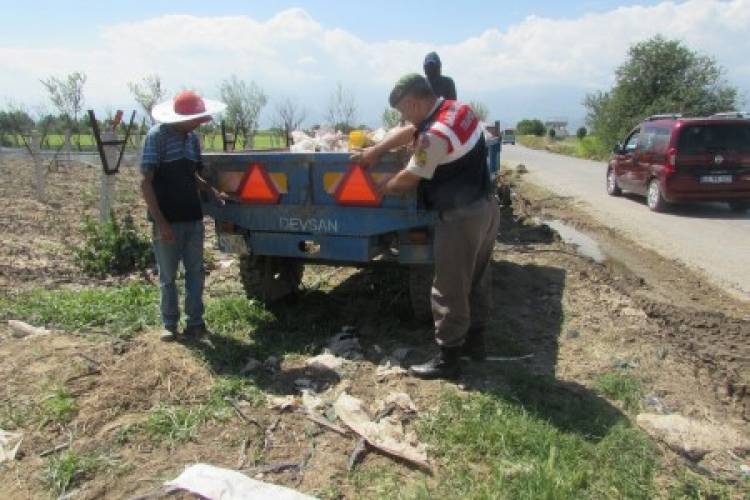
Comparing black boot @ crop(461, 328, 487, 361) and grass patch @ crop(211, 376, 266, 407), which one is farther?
black boot @ crop(461, 328, 487, 361)

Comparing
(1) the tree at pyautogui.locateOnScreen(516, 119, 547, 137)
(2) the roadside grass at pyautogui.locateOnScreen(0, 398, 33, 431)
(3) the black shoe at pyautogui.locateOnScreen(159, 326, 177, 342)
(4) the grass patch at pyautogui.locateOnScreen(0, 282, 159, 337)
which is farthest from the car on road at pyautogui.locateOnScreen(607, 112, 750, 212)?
(1) the tree at pyautogui.locateOnScreen(516, 119, 547, 137)

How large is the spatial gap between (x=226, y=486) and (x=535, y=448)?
1.52 metres

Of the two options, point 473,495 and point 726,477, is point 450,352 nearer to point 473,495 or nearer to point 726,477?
point 473,495

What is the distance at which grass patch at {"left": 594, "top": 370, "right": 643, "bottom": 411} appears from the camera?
3.98 m

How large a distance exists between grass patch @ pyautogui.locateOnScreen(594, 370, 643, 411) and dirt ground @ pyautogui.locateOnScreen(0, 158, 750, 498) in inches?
3.7

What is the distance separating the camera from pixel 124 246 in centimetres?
728

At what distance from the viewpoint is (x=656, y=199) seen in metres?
12.7

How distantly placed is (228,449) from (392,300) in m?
2.64

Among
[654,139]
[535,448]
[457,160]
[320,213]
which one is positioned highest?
[654,139]

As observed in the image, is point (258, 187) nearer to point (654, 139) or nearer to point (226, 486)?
point (226, 486)

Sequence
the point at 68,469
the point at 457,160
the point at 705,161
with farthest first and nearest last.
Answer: the point at 705,161 → the point at 457,160 → the point at 68,469

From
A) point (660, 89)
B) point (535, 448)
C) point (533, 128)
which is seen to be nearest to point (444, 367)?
point (535, 448)

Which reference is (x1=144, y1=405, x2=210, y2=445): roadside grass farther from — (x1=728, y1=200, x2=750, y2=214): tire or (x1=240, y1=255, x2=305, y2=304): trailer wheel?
(x1=728, y1=200, x2=750, y2=214): tire

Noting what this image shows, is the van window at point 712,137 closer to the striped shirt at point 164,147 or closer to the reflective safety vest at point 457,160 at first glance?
the reflective safety vest at point 457,160
